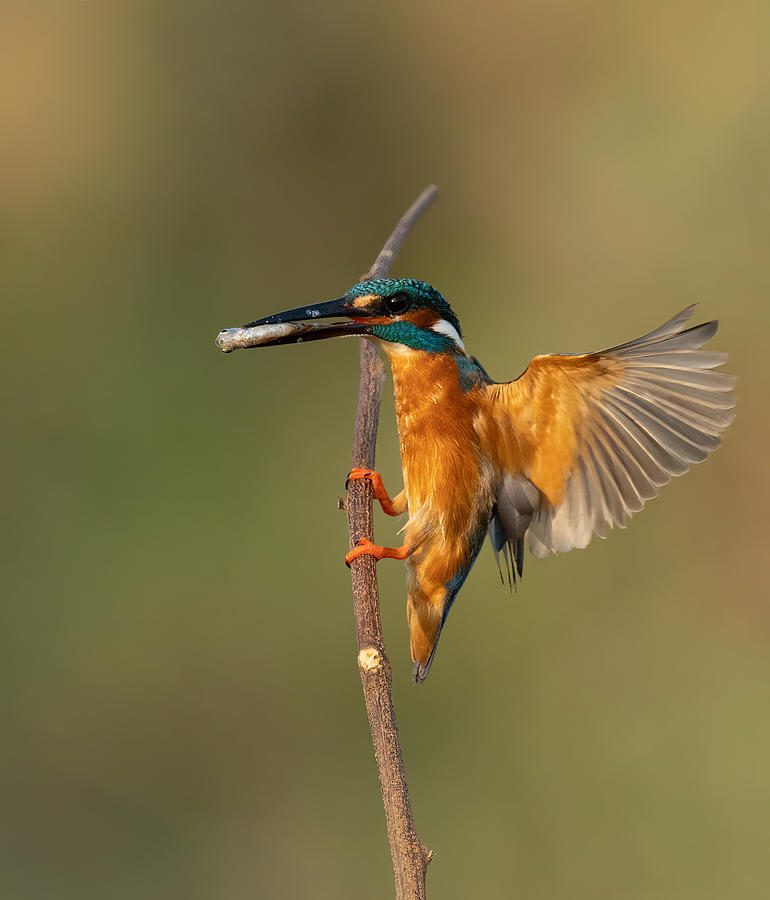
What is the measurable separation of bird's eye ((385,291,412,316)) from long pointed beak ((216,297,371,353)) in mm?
53

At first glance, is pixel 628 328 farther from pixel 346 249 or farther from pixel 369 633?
pixel 369 633

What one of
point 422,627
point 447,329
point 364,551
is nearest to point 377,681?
point 364,551

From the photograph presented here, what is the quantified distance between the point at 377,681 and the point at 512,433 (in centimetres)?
31

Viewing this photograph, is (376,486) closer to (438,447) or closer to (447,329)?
(438,447)

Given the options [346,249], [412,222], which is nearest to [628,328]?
[346,249]

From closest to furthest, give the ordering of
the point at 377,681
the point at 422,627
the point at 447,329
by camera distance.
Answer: the point at 377,681 < the point at 447,329 < the point at 422,627

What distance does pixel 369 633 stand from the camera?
2.63 ft

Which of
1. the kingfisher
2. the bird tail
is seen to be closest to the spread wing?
the kingfisher

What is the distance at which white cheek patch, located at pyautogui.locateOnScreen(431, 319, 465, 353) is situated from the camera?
0.90 metres

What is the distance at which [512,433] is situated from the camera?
959 millimetres

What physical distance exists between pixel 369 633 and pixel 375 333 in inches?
10.9

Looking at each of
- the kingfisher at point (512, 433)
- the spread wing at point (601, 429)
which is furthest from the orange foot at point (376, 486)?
the spread wing at point (601, 429)

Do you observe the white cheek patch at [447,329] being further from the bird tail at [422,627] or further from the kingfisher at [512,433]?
the bird tail at [422,627]

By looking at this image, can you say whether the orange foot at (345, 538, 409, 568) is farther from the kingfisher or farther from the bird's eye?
the bird's eye
